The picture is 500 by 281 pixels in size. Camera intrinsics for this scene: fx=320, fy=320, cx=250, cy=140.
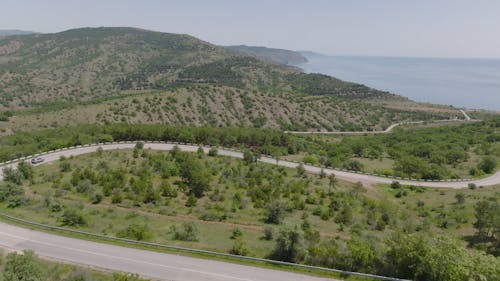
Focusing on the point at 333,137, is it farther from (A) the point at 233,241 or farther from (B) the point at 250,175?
(A) the point at 233,241

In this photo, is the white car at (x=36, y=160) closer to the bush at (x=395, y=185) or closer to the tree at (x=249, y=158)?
the tree at (x=249, y=158)

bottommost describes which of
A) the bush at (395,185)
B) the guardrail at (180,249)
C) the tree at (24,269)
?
the bush at (395,185)

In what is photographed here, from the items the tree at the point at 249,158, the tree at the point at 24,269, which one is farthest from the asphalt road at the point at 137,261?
the tree at the point at 249,158

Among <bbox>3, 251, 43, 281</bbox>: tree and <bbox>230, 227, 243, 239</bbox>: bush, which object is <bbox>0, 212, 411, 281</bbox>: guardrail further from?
<bbox>3, 251, 43, 281</bbox>: tree

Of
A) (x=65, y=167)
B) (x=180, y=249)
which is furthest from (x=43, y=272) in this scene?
(x=65, y=167)

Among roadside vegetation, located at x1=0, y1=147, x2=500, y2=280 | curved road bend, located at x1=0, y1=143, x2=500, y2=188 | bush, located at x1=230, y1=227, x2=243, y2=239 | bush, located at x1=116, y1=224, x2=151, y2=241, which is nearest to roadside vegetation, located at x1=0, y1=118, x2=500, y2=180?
curved road bend, located at x1=0, y1=143, x2=500, y2=188

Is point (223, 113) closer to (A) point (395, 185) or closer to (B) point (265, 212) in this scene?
(A) point (395, 185)
